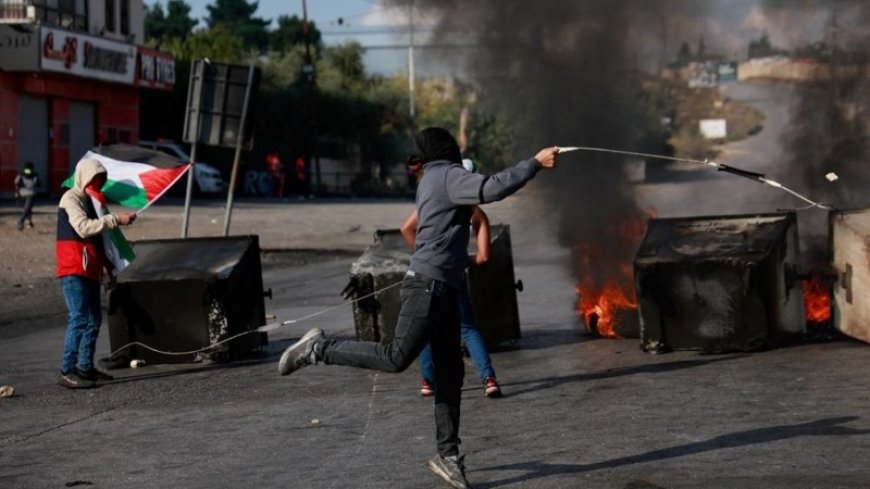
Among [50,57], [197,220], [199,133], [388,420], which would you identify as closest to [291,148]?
[50,57]

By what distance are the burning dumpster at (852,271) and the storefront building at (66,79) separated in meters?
31.0

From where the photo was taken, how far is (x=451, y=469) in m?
6.45

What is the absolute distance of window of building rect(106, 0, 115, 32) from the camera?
44500 millimetres

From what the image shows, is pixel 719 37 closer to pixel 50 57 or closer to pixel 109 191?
pixel 109 191

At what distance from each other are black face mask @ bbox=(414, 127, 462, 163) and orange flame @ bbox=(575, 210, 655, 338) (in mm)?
5292

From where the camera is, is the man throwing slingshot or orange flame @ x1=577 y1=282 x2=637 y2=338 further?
orange flame @ x1=577 y1=282 x2=637 y2=338

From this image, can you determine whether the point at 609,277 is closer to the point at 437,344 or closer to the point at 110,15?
the point at 437,344

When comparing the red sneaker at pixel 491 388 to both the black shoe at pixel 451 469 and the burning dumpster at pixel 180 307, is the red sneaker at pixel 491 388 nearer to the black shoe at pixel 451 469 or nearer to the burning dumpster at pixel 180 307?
the black shoe at pixel 451 469

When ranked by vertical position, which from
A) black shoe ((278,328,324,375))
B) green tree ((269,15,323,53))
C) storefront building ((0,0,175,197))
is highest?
green tree ((269,15,323,53))

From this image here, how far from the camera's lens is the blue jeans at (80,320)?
10.1m

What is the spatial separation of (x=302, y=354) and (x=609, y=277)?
614 centimetres

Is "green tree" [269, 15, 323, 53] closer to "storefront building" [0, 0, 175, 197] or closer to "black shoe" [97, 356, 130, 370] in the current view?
"storefront building" [0, 0, 175, 197]

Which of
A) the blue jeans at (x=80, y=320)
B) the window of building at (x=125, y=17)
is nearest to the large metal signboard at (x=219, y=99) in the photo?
the blue jeans at (x=80, y=320)

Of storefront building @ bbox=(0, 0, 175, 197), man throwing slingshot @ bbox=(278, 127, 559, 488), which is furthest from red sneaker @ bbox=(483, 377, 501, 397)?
storefront building @ bbox=(0, 0, 175, 197)
